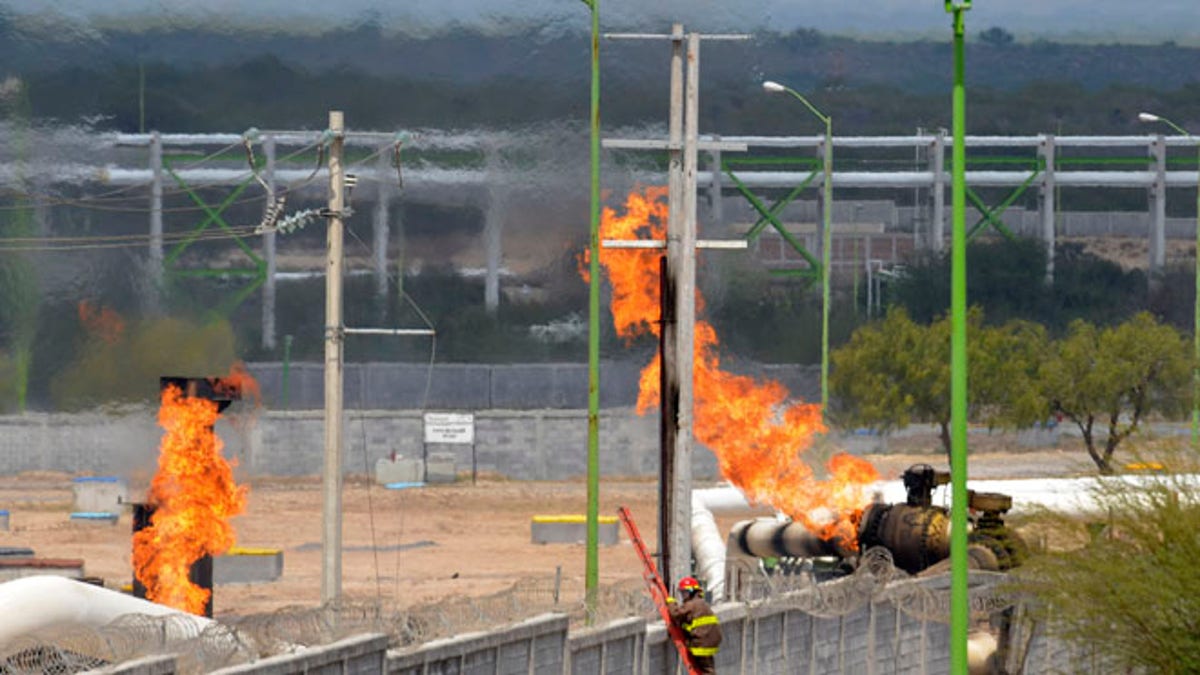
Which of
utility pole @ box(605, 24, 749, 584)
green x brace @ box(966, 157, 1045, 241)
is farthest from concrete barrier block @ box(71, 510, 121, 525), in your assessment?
green x brace @ box(966, 157, 1045, 241)

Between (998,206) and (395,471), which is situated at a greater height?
(998,206)

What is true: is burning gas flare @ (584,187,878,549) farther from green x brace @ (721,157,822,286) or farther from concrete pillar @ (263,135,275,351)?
green x brace @ (721,157,822,286)

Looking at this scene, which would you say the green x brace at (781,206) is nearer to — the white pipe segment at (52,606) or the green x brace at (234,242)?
the green x brace at (234,242)

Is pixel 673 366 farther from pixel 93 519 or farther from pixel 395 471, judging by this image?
pixel 395 471

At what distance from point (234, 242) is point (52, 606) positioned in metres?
53.6

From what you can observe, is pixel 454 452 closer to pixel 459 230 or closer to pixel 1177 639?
pixel 459 230

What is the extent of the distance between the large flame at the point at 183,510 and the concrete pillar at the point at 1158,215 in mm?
63918

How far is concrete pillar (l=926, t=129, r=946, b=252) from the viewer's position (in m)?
93.0

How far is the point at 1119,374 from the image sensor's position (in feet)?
245

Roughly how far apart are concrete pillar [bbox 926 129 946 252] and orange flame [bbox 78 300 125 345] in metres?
35.2

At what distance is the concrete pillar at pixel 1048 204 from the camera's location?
93688mm

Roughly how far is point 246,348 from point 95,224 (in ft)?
25.1

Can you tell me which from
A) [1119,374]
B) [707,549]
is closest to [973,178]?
[1119,374]

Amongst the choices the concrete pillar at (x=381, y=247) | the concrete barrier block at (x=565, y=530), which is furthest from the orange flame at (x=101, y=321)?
the concrete barrier block at (x=565, y=530)
